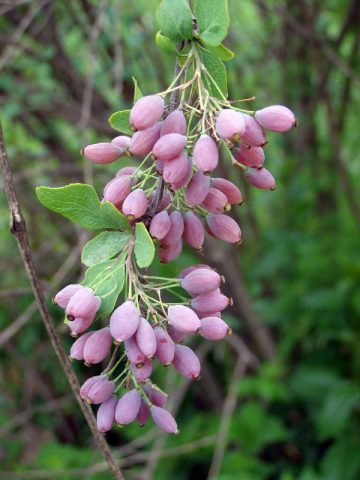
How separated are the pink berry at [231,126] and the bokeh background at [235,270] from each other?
176 centimetres

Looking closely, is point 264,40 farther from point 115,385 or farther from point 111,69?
point 115,385

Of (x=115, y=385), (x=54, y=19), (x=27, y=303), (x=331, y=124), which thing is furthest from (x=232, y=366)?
(x=115, y=385)

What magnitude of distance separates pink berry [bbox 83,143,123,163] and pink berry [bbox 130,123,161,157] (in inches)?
2.8

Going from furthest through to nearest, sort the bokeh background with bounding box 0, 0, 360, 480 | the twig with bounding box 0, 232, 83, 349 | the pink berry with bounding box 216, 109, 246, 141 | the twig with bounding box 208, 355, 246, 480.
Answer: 1. the bokeh background with bounding box 0, 0, 360, 480
2. the twig with bounding box 208, 355, 246, 480
3. the twig with bounding box 0, 232, 83, 349
4. the pink berry with bounding box 216, 109, 246, 141

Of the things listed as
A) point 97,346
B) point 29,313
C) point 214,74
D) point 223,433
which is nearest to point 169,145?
point 214,74

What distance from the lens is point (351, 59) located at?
3232mm

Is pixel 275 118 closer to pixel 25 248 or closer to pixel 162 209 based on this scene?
pixel 162 209

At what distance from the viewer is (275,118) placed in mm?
709

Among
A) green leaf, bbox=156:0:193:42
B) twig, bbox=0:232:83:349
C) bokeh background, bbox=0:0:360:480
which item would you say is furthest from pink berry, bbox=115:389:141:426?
bokeh background, bbox=0:0:360:480

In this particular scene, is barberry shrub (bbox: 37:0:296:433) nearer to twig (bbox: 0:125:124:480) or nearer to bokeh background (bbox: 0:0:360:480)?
twig (bbox: 0:125:124:480)

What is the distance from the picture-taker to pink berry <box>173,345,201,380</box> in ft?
2.37

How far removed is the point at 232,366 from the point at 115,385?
2.45m

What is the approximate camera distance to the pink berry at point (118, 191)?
72cm

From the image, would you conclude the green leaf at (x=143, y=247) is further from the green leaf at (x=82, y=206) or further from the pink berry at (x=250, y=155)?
the pink berry at (x=250, y=155)
